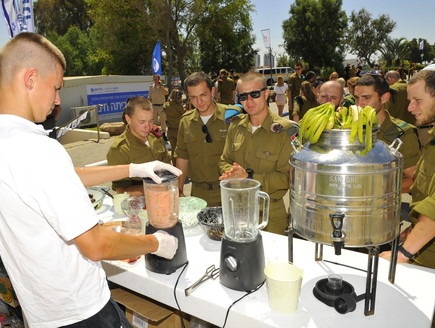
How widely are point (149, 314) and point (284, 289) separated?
94 centimetres

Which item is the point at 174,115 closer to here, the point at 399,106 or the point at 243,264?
the point at 399,106

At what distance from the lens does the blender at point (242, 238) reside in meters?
1.74

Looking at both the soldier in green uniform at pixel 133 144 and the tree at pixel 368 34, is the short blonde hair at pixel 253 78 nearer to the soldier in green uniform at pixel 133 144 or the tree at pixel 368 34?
the soldier in green uniform at pixel 133 144

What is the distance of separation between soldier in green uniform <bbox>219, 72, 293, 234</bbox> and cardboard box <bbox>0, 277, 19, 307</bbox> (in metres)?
1.88

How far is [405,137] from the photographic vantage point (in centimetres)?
333

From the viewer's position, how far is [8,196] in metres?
1.37

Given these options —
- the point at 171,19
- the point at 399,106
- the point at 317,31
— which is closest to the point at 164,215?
the point at 399,106

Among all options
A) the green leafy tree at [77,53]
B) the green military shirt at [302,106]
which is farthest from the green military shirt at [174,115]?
the green leafy tree at [77,53]

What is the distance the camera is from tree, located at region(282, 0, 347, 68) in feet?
134

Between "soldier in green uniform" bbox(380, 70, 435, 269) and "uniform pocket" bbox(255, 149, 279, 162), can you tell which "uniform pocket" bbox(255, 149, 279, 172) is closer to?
"uniform pocket" bbox(255, 149, 279, 162)

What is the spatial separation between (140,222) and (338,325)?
1.43 meters

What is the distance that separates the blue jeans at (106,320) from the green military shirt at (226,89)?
10.3m

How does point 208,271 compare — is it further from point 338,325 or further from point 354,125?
point 354,125

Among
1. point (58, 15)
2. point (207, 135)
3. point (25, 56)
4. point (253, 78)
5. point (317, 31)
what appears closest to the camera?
point (25, 56)
